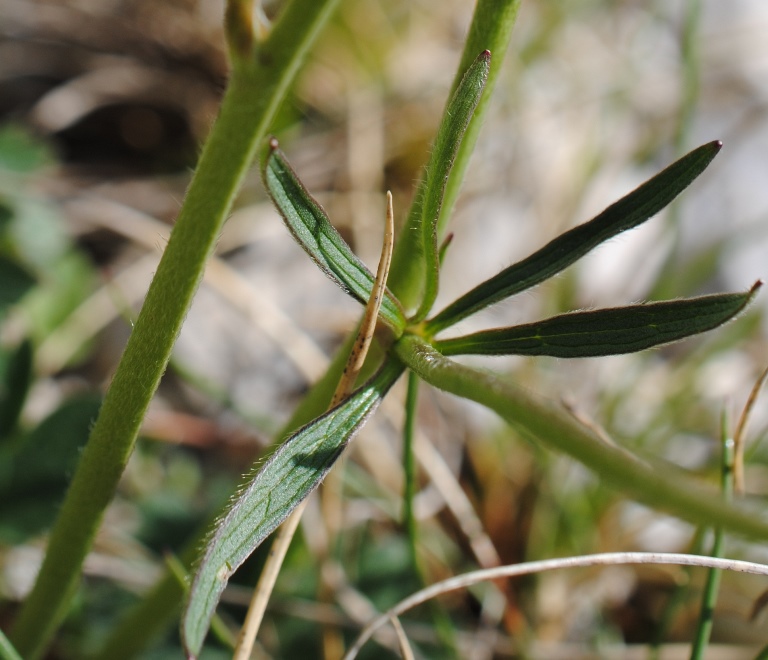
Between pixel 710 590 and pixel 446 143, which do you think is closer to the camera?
pixel 446 143

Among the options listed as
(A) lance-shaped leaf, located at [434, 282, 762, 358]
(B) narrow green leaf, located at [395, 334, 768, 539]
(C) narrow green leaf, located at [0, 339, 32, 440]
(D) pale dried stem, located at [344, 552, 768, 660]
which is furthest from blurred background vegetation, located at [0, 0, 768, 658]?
(B) narrow green leaf, located at [395, 334, 768, 539]

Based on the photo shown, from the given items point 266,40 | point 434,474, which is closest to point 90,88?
point 434,474

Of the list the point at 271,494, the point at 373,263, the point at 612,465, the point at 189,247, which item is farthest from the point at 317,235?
the point at 373,263

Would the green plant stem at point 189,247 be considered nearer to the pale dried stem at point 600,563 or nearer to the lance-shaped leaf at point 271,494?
the lance-shaped leaf at point 271,494

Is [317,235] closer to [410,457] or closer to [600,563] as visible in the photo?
[410,457]

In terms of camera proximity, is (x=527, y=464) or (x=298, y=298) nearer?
(x=527, y=464)

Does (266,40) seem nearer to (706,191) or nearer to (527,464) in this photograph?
(527,464)
